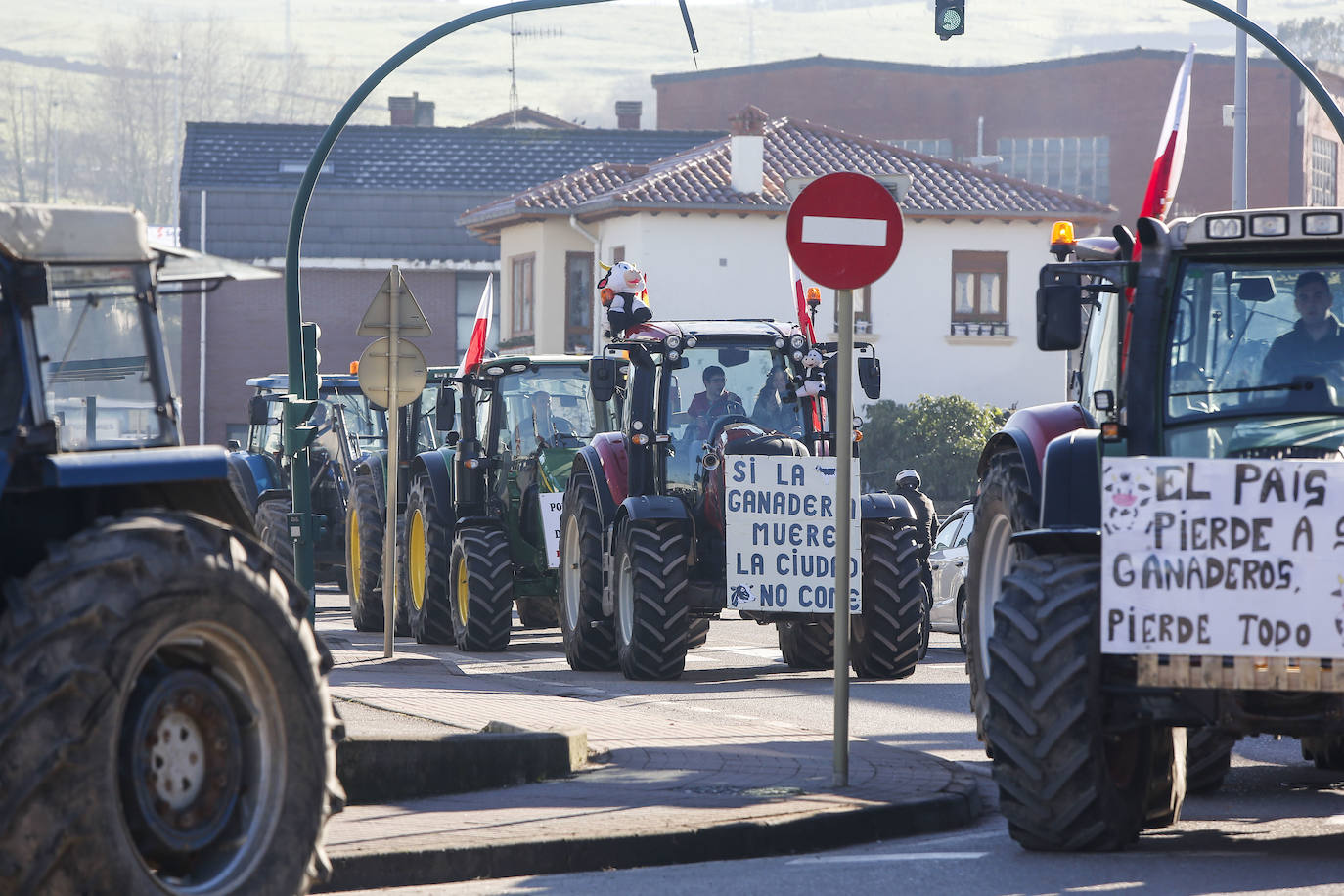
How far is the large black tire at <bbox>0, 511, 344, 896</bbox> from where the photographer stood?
17.5ft

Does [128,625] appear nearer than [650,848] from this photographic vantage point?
Yes

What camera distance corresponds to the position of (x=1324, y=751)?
1067 centimetres

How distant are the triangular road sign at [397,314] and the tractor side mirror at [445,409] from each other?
2854mm

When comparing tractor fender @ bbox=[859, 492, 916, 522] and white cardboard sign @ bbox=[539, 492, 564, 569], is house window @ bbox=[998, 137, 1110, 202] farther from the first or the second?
tractor fender @ bbox=[859, 492, 916, 522]

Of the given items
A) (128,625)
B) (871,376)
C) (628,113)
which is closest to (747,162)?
(628,113)

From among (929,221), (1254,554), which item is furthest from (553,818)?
(929,221)

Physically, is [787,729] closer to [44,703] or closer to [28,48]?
[44,703]

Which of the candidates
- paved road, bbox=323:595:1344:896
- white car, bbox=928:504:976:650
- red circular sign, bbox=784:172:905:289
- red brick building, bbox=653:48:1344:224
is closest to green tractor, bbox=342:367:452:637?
white car, bbox=928:504:976:650

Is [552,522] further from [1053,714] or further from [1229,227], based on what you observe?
[1053,714]

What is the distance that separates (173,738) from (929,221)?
137ft

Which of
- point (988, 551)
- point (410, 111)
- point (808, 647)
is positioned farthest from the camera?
point (410, 111)

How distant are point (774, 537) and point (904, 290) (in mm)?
32159

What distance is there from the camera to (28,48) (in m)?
171

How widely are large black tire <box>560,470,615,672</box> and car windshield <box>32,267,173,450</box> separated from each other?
10.3m
